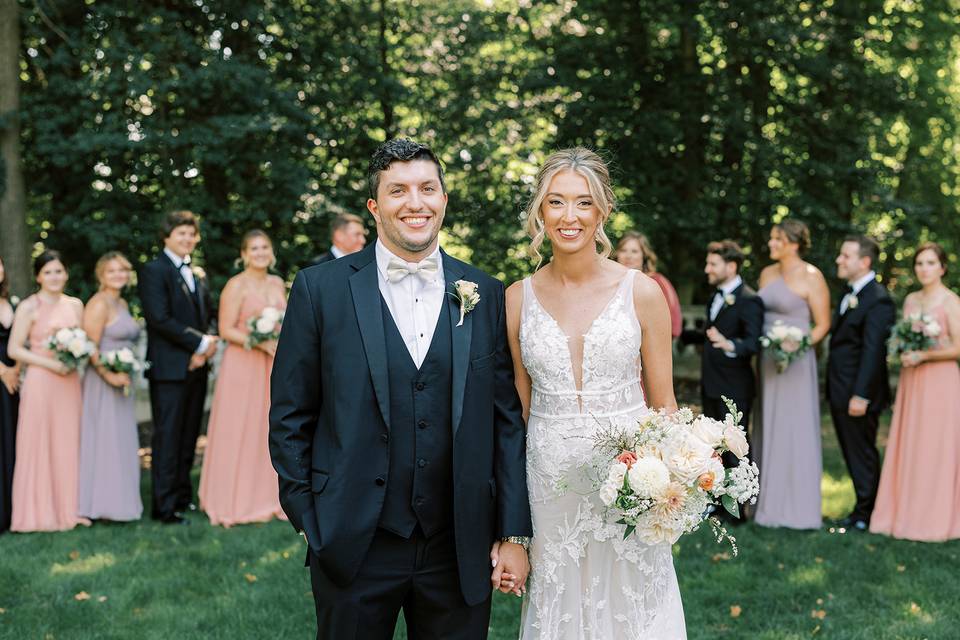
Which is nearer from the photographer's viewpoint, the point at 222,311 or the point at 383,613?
the point at 383,613

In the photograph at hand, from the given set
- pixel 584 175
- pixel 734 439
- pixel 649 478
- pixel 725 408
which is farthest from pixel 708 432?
pixel 725 408

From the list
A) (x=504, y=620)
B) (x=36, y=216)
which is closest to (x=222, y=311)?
(x=504, y=620)

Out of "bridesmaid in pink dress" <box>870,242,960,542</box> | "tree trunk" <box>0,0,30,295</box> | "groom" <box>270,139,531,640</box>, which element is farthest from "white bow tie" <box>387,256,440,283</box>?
"tree trunk" <box>0,0,30,295</box>

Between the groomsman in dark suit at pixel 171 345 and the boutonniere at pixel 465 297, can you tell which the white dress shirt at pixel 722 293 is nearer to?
the groomsman in dark suit at pixel 171 345

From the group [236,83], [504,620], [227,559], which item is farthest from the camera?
[236,83]

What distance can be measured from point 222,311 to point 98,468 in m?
1.69

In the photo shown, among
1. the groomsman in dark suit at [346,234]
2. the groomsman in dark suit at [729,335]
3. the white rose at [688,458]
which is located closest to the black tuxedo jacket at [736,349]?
the groomsman in dark suit at [729,335]

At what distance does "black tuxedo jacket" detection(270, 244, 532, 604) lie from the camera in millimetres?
3055

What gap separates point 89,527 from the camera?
25.0ft

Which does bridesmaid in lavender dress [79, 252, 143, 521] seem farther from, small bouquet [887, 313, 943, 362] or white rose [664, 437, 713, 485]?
small bouquet [887, 313, 943, 362]

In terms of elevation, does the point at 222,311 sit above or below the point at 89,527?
above

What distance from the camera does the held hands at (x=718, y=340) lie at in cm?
761

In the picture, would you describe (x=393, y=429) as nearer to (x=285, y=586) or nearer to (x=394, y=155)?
(x=394, y=155)

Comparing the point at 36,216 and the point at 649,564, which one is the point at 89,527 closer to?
the point at 649,564
